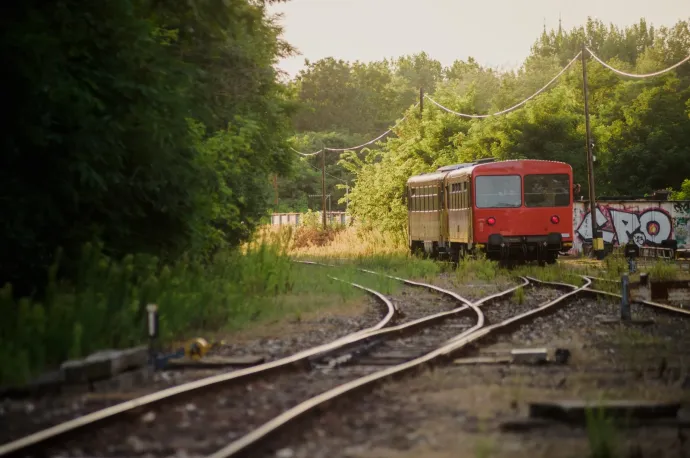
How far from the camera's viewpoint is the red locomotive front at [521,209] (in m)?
27.8

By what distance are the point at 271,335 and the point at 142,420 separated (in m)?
6.35

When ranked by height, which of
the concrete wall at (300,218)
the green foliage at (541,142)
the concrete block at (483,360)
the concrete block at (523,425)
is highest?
the green foliage at (541,142)

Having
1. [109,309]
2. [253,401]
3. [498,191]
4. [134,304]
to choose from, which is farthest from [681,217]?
[253,401]

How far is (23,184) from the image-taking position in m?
11.7

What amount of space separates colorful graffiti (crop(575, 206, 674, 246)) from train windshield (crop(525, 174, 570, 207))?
1176 centimetres

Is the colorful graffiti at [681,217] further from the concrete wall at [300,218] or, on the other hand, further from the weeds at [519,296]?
the concrete wall at [300,218]

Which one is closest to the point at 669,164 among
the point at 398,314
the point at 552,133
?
the point at 552,133

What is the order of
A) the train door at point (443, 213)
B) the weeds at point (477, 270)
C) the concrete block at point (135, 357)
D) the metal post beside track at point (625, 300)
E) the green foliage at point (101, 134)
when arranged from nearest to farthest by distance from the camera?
the concrete block at point (135, 357) < the green foliage at point (101, 134) < the metal post beside track at point (625, 300) < the weeds at point (477, 270) < the train door at point (443, 213)

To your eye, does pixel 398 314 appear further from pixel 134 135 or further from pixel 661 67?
pixel 661 67

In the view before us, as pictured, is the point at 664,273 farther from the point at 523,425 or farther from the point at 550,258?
the point at 523,425

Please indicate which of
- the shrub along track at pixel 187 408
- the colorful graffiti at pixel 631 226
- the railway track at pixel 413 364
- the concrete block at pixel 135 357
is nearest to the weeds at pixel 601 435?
the railway track at pixel 413 364

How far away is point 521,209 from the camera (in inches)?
1109

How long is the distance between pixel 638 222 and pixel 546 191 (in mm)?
12949

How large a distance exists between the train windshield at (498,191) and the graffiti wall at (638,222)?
11.7 meters
